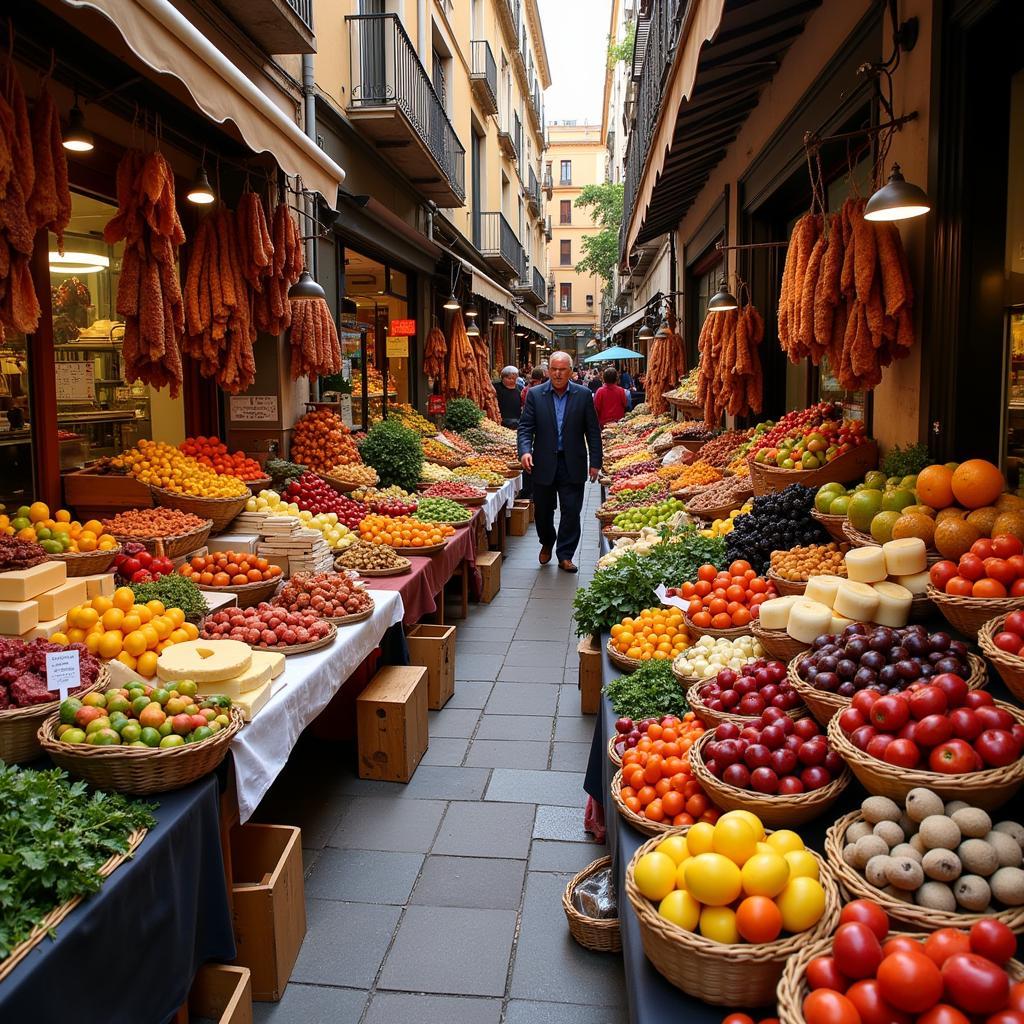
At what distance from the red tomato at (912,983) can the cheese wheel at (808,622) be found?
1.79 m

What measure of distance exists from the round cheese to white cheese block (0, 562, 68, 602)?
1.90 feet

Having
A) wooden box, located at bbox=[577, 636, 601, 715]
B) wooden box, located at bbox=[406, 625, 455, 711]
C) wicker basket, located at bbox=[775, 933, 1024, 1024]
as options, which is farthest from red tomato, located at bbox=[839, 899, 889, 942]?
wooden box, located at bbox=[406, 625, 455, 711]

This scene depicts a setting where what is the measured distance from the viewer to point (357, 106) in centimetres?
1004

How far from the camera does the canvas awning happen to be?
366cm

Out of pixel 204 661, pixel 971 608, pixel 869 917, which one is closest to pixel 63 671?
pixel 204 661

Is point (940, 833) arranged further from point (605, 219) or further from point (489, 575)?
point (605, 219)

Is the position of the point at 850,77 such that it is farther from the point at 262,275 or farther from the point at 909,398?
the point at 262,275

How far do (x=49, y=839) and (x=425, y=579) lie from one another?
409 centimetres

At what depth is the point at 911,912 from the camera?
190 cm

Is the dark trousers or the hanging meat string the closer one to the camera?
the hanging meat string

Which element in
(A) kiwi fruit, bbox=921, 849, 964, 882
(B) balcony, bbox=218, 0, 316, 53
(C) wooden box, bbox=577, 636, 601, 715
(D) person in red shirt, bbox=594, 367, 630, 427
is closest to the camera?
(A) kiwi fruit, bbox=921, 849, 964, 882

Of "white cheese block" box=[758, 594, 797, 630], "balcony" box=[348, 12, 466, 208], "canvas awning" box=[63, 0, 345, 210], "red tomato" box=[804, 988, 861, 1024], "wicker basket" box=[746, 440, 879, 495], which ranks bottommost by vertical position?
"red tomato" box=[804, 988, 861, 1024]

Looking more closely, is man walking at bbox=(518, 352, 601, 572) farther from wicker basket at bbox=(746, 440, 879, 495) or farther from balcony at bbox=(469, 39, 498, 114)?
balcony at bbox=(469, 39, 498, 114)

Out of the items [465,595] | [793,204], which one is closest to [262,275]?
[465,595]
